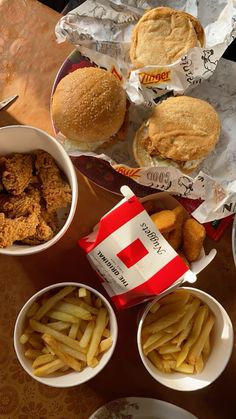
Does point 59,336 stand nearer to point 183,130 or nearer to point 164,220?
point 164,220

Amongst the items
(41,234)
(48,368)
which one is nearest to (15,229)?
(41,234)

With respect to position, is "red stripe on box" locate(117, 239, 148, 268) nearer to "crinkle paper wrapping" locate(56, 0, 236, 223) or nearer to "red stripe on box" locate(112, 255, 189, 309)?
"red stripe on box" locate(112, 255, 189, 309)

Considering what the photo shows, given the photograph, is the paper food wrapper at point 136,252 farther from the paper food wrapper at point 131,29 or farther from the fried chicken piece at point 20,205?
the paper food wrapper at point 131,29

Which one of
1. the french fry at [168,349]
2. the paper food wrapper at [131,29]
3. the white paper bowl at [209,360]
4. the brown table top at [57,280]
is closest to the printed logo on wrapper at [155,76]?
the paper food wrapper at [131,29]

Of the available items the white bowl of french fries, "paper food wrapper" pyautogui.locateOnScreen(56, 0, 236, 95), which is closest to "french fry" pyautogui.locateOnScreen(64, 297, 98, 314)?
the white bowl of french fries

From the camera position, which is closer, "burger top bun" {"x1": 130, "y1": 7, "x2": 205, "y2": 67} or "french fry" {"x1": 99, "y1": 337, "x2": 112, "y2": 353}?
"french fry" {"x1": 99, "y1": 337, "x2": 112, "y2": 353}

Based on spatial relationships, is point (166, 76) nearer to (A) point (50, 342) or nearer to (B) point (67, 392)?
(A) point (50, 342)

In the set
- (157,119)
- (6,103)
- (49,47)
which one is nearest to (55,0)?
(49,47)
